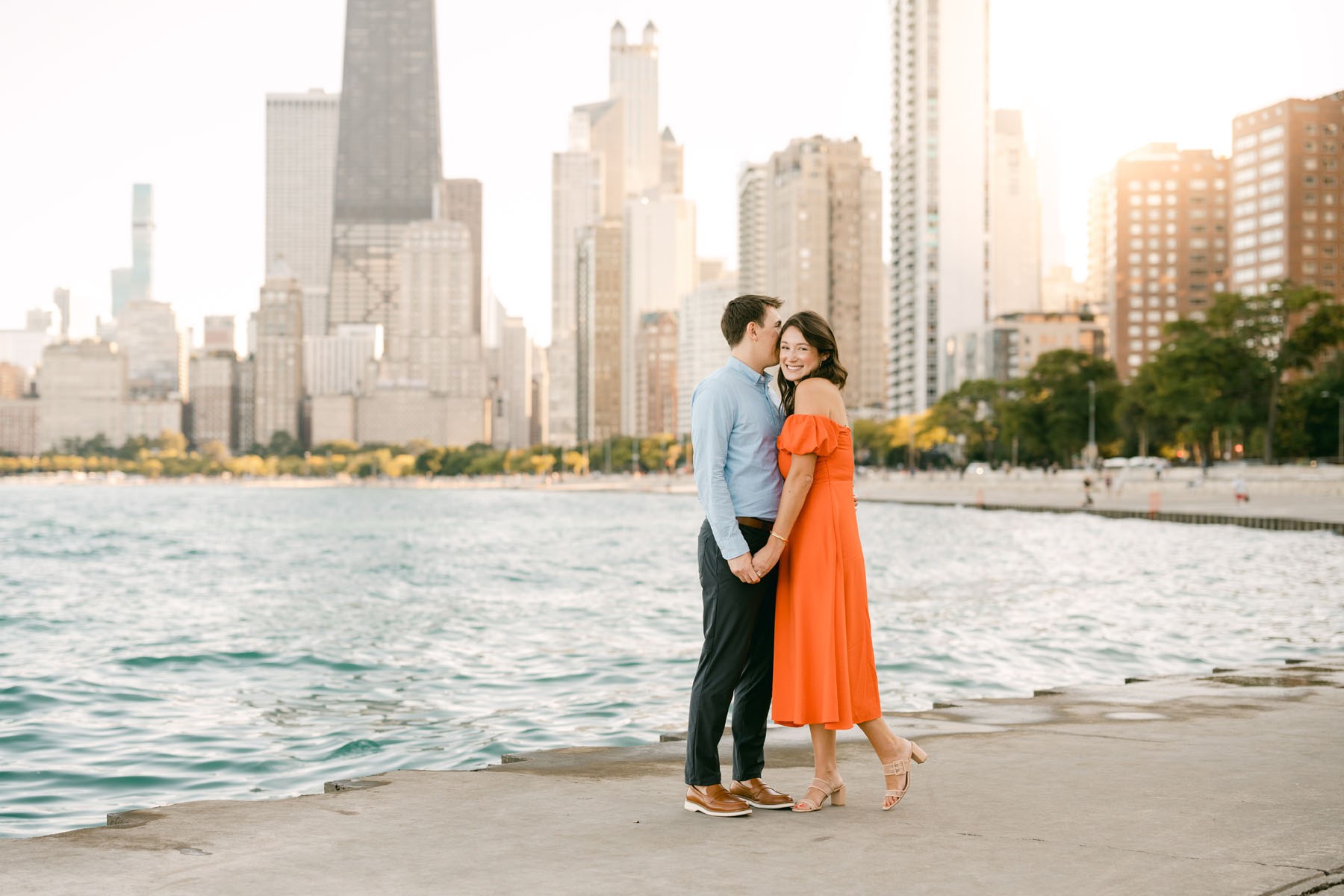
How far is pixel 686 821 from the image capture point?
5422 mm

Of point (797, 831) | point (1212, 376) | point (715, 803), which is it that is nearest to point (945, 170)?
point (1212, 376)

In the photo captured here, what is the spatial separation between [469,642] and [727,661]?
13.5 metres

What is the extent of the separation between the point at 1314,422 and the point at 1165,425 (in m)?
21.2

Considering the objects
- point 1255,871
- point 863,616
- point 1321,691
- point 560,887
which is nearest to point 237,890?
point 560,887

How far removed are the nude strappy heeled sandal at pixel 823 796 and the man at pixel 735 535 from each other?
110mm

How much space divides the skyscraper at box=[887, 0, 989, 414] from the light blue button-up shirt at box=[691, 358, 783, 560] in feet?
625

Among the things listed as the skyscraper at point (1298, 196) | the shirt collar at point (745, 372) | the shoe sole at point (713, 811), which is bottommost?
the shoe sole at point (713, 811)

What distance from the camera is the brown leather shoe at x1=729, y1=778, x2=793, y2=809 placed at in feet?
18.8

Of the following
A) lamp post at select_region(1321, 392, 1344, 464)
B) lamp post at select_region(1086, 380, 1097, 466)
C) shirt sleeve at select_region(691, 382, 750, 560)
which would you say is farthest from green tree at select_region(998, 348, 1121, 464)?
shirt sleeve at select_region(691, 382, 750, 560)

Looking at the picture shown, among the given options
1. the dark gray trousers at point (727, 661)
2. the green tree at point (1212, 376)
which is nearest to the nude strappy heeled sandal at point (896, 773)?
the dark gray trousers at point (727, 661)

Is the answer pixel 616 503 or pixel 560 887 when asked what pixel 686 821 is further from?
pixel 616 503

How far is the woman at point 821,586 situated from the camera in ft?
18.4

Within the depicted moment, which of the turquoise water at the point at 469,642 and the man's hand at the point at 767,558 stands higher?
the man's hand at the point at 767,558

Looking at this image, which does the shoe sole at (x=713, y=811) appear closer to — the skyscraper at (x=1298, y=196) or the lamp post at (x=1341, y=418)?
the lamp post at (x=1341, y=418)
